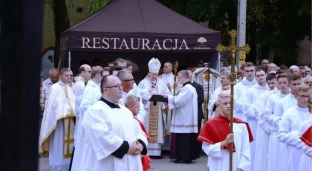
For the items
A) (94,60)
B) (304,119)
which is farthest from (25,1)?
(94,60)

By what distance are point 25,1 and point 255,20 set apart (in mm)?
20494

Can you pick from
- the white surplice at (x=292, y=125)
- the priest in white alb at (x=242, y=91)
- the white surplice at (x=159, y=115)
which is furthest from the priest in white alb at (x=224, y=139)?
the white surplice at (x=159, y=115)

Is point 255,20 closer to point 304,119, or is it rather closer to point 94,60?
point 94,60

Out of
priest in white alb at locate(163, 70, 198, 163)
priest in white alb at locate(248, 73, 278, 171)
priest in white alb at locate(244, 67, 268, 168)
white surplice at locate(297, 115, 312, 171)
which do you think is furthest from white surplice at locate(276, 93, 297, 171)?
priest in white alb at locate(163, 70, 198, 163)

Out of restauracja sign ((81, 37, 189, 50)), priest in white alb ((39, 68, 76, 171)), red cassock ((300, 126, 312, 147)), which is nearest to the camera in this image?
red cassock ((300, 126, 312, 147))

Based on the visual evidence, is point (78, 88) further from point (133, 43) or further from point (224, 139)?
point (224, 139)

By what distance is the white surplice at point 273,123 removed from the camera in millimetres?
8516

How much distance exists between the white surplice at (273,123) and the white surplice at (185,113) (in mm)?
3556

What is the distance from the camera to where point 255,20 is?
21328 millimetres

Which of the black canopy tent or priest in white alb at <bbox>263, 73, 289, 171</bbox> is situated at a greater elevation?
the black canopy tent

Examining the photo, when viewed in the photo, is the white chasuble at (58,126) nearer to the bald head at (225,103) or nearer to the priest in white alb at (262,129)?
the priest in white alb at (262,129)

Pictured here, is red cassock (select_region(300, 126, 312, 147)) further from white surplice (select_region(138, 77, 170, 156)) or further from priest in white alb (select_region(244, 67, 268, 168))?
white surplice (select_region(138, 77, 170, 156))

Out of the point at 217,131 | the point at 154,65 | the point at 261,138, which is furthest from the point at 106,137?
the point at 154,65

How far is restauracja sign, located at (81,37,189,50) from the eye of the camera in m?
14.0
